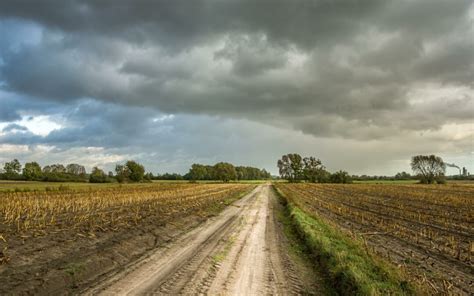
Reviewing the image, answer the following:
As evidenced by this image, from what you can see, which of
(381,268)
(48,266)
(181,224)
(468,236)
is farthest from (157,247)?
(468,236)

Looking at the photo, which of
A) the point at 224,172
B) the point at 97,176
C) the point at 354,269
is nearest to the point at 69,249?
the point at 354,269

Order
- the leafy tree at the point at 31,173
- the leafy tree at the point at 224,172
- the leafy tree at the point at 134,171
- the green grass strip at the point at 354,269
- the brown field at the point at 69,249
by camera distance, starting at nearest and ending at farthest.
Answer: the green grass strip at the point at 354,269, the brown field at the point at 69,249, the leafy tree at the point at 31,173, the leafy tree at the point at 134,171, the leafy tree at the point at 224,172

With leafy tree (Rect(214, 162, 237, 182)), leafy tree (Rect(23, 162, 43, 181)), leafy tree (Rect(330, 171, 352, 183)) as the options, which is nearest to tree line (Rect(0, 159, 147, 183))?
leafy tree (Rect(23, 162, 43, 181))

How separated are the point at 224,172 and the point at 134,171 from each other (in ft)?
188

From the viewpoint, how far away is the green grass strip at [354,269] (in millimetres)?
8156

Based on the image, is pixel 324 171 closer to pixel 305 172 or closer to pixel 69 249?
pixel 305 172

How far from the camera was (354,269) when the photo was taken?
9.60 m

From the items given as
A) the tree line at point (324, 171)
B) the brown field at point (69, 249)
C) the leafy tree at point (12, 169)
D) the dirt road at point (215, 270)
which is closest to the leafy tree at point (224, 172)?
the tree line at point (324, 171)

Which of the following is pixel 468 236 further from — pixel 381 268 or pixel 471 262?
pixel 381 268

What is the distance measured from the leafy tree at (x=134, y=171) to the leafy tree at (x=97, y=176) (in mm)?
9964

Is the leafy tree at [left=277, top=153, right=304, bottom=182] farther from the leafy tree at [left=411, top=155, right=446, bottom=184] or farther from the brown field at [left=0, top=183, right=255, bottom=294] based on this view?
the brown field at [left=0, top=183, right=255, bottom=294]

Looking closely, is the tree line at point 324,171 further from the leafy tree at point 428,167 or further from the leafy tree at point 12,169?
the leafy tree at point 12,169

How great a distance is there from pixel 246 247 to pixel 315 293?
5.79 m

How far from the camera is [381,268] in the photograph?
9703 mm
